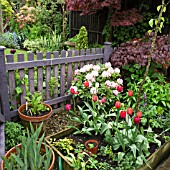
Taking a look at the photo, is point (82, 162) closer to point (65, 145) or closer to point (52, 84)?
point (65, 145)

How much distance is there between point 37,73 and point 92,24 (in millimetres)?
3939

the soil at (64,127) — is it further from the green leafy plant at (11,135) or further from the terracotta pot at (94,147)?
the green leafy plant at (11,135)

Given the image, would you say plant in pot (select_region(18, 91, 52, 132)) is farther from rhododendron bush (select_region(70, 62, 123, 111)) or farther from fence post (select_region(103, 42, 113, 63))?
fence post (select_region(103, 42, 113, 63))

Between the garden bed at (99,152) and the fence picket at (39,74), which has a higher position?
the fence picket at (39,74)

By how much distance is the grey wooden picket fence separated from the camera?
8.01ft

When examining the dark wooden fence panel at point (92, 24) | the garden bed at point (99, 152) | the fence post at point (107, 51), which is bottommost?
the garden bed at point (99, 152)

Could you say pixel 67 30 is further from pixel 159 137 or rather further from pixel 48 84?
pixel 159 137

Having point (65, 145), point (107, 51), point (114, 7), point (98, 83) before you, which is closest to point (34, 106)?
point (65, 145)

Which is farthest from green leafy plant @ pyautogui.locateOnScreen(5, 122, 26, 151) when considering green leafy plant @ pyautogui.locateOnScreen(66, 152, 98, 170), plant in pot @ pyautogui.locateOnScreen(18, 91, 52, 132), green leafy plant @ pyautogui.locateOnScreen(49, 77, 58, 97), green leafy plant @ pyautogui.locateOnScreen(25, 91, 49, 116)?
green leafy plant @ pyautogui.locateOnScreen(49, 77, 58, 97)

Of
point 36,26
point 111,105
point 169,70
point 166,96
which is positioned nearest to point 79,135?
point 111,105

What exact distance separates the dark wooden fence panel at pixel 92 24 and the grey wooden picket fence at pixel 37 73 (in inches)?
100

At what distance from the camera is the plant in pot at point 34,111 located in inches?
94.7

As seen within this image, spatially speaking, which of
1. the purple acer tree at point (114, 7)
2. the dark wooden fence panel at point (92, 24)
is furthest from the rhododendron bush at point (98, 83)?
the dark wooden fence panel at point (92, 24)

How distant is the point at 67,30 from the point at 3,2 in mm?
3099
